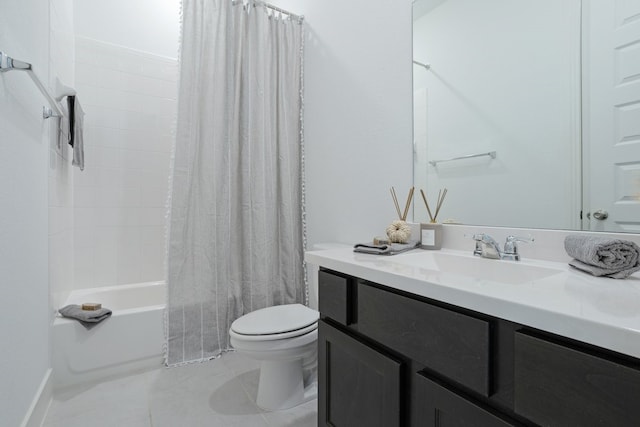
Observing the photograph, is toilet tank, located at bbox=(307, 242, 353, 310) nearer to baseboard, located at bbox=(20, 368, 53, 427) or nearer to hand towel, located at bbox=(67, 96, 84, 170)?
baseboard, located at bbox=(20, 368, 53, 427)

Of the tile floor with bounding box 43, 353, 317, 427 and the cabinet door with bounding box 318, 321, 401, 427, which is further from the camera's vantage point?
the tile floor with bounding box 43, 353, 317, 427

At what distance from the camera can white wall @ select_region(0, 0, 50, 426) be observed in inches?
40.4

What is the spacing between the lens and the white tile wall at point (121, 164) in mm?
2377

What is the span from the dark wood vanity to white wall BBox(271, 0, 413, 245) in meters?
0.83

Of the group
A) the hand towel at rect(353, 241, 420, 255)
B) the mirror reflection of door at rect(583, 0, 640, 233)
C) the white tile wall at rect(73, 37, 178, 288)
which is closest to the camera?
the mirror reflection of door at rect(583, 0, 640, 233)

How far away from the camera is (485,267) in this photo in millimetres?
1062

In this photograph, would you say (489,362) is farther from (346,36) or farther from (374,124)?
(346,36)

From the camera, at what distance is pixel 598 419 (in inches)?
17.6

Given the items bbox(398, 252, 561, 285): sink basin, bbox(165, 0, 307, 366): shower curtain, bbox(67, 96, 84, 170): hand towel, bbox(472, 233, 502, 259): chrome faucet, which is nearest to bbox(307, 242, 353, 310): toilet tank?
bbox(165, 0, 307, 366): shower curtain

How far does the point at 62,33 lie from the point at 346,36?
179cm

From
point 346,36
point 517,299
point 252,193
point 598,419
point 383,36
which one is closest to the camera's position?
point 598,419

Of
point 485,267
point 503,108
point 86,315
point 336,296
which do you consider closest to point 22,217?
point 86,315

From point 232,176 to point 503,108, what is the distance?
1.56 m

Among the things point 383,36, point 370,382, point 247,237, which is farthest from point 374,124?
point 370,382
